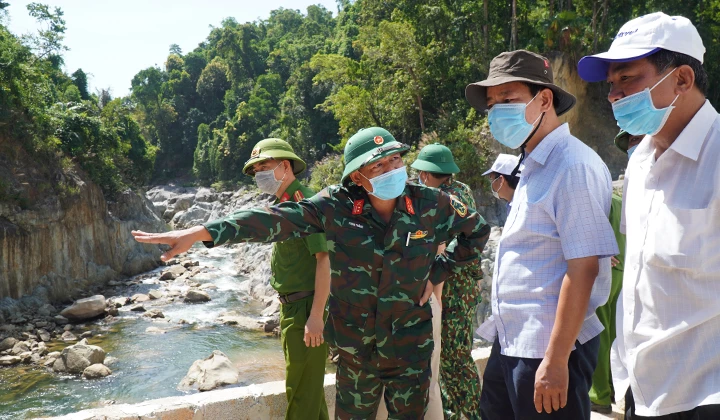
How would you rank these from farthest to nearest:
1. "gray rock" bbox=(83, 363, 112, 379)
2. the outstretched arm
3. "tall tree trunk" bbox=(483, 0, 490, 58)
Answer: "tall tree trunk" bbox=(483, 0, 490, 58), "gray rock" bbox=(83, 363, 112, 379), the outstretched arm

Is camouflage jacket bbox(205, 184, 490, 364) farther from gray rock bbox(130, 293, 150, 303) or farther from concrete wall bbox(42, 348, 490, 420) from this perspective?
gray rock bbox(130, 293, 150, 303)

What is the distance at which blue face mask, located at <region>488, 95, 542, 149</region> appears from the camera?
2246 mm

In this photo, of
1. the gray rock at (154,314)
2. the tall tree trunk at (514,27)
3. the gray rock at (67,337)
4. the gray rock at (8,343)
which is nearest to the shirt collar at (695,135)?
the gray rock at (8,343)

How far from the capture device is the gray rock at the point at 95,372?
39.8 ft

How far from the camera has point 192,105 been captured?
60.3 m

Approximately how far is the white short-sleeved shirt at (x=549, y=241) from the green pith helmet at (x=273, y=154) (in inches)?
74.9

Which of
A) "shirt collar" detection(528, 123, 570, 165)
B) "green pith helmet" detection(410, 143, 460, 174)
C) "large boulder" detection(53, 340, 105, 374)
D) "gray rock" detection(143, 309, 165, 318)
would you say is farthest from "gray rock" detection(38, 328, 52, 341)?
"shirt collar" detection(528, 123, 570, 165)

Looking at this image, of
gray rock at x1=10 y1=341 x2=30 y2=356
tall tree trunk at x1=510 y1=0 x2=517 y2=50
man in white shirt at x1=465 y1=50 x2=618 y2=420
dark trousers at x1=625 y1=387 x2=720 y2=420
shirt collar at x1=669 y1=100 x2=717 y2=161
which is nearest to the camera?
dark trousers at x1=625 y1=387 x2=720 y2=420

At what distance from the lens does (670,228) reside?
5.43ft

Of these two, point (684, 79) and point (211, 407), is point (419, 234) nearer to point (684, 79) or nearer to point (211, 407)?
point (684, 79)

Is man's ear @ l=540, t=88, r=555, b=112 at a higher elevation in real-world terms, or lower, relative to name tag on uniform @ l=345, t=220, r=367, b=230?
higher

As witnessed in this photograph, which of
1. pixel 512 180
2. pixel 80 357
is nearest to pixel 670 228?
pixel 512 180

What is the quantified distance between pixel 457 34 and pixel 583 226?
21612 mm

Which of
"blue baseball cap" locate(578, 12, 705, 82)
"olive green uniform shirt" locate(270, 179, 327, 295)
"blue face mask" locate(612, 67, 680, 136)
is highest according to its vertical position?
"blue baseball cap" locate(578, 12, 705, 82)
